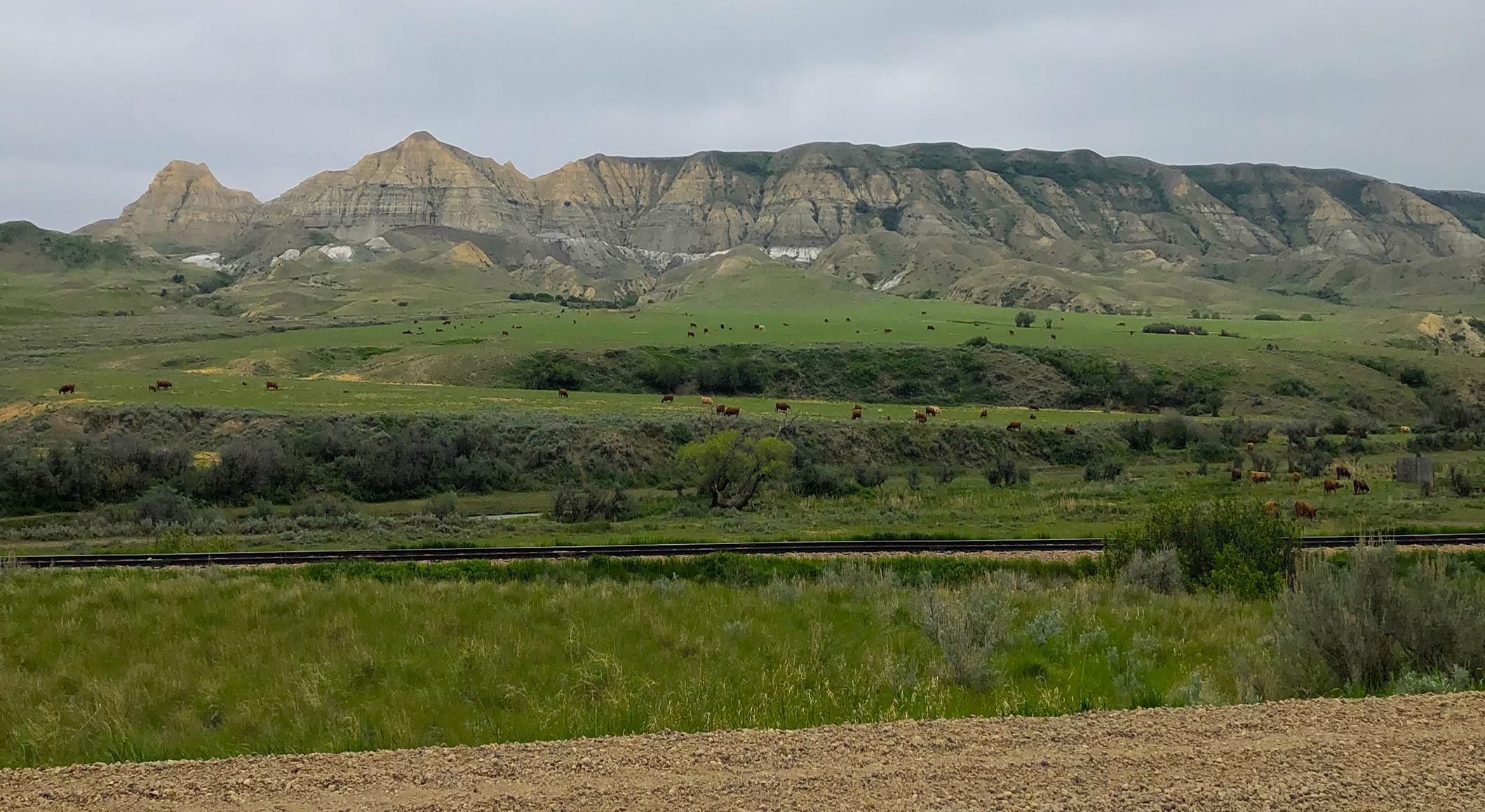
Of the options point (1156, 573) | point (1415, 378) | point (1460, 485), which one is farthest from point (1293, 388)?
point (1156, 573)

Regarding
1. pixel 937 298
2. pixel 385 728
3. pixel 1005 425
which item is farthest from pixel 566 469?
pixel 937 298

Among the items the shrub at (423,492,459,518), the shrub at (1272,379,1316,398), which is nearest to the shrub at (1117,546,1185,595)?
the shrub at (423,492,459,518)

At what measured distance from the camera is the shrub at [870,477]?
135ft

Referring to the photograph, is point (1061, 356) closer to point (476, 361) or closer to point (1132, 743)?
point (476, 361)

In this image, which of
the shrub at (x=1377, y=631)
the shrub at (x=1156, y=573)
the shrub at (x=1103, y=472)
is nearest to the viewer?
the shrub at (x=1377, y=631)

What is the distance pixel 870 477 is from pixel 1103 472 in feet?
36.9

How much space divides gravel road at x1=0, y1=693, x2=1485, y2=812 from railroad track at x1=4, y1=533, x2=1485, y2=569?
13812 mm

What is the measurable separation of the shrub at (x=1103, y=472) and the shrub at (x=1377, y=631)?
31.8 metres

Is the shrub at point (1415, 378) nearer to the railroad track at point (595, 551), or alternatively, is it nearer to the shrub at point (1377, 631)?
the railroad track at point (595, 551)

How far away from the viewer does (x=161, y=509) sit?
30.7m

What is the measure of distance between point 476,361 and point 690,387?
54.8 ft

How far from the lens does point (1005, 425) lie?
52.8m

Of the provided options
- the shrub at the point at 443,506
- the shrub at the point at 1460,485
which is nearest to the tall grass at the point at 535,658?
the shrub at the point at 443,506

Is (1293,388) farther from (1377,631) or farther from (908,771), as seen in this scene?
(908,771)
